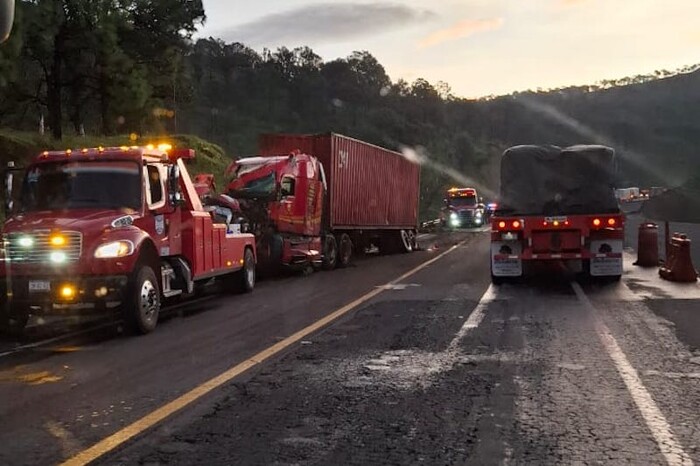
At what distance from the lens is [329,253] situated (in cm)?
2027

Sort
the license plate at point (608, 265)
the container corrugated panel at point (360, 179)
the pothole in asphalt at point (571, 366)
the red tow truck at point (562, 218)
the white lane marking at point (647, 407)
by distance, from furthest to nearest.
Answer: the container corrugated panel at point (360, 179), the red tow truck at point (562, 218), the license plate at point (608, 265), the pothole in asphalt at point (571, 366), the white lane marking at point (647, 407)

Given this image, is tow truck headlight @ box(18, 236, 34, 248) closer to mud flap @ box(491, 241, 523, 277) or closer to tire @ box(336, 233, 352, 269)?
mud flap @ box(491, 241, 523, 277)

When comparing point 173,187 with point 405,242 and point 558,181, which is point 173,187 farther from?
point 405,242

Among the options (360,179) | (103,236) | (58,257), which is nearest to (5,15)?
(103,236)

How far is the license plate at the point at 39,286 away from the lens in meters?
9.21

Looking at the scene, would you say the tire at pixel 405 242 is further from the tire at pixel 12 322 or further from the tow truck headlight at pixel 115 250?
the tow truck headlight at pixel 115 250

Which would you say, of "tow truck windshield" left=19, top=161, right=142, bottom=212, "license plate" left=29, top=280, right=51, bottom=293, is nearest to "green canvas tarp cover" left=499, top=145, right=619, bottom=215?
"tow truck windshield" left=19, top=161, right=142, bottom=212

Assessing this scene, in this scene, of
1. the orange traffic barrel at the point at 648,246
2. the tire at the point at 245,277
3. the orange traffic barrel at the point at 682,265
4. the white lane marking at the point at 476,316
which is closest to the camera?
the white lane marking at the point at 476,316

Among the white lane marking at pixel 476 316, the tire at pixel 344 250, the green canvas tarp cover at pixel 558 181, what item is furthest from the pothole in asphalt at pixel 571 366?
the tire at pixel 344 250

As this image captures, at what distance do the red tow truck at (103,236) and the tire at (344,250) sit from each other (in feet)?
30.3

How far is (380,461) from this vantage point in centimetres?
464

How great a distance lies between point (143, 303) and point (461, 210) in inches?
1675

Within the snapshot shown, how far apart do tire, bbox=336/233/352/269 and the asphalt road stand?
9.66m

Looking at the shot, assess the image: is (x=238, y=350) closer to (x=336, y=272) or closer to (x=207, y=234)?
(x=207, y=234)
